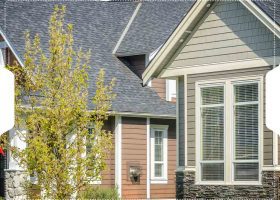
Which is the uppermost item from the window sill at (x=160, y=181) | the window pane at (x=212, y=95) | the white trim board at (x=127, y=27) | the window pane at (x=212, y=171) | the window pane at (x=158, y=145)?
the white trim board at (x=127, y=27)

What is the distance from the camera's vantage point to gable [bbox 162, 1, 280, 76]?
1418 cm

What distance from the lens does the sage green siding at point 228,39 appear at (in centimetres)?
1423

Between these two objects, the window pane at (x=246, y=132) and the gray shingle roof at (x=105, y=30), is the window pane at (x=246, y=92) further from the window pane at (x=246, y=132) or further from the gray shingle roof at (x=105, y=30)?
the gray shingle roof at (x=105, y=30)

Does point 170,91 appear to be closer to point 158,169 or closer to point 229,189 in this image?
point 158,169

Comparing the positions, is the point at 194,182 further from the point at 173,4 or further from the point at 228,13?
the point at 173,4

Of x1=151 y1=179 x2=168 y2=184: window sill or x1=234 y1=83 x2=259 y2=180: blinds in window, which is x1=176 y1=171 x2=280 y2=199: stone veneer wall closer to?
x1=234 y1=83 x2=259 y2=180: blinds in window

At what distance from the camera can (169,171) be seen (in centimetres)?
2419

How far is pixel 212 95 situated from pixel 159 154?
940cm

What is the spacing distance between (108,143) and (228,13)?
180 inches

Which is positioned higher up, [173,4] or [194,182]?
[173,4]

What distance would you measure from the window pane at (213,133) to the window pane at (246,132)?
44cm

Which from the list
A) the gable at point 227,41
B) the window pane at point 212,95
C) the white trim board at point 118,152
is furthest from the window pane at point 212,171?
the white trim board at point 118,152

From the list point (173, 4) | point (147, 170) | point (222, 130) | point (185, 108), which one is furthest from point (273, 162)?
point (173, 4)

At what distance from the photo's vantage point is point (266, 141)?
13.9 m
